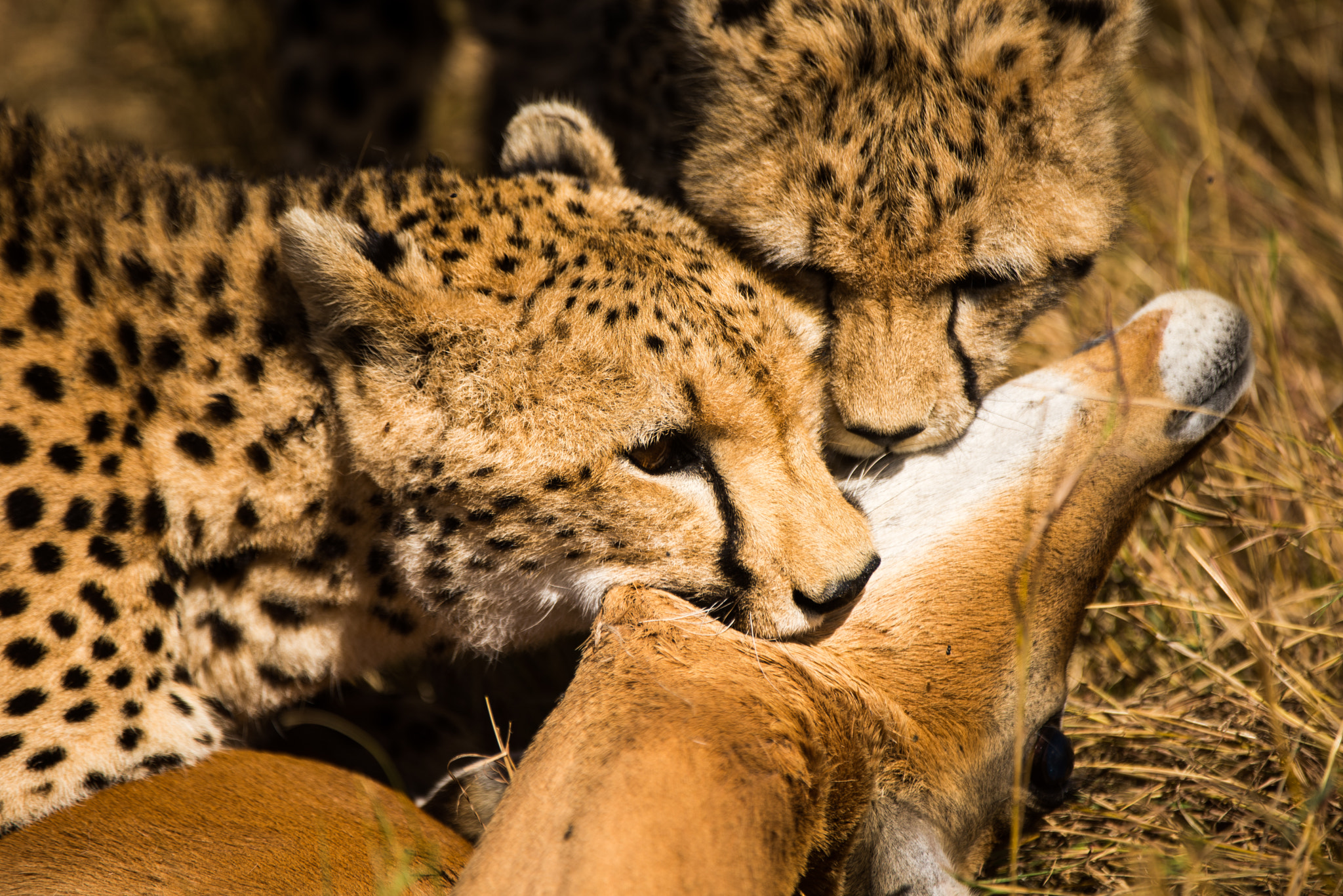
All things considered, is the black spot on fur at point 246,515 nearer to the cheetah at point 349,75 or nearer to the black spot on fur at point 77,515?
the black spot on fur at point 77,515

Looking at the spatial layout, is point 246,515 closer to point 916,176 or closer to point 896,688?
point 896,688

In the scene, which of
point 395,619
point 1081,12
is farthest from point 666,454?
point 1081,12

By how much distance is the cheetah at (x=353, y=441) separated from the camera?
6.31 ft

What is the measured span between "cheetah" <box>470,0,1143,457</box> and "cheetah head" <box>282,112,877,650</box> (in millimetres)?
286

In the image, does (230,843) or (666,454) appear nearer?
(230,843)

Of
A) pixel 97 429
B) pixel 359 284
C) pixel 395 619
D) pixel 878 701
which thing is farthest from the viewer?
pixel 395 619

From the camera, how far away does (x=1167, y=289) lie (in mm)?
3350

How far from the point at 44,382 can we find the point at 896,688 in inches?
61.6

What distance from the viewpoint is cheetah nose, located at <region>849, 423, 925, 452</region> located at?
7.16ft

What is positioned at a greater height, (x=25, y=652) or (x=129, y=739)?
(x=25, y=652)

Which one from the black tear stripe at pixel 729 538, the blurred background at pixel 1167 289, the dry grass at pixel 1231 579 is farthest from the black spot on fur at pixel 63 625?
the dry grass at pixel 1231 579

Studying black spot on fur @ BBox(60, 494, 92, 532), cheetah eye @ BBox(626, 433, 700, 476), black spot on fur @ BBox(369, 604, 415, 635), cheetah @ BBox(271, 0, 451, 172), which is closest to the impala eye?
cheetah eye @ BBox(626, 433, 700, 476)

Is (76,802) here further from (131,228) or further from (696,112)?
(696,112)

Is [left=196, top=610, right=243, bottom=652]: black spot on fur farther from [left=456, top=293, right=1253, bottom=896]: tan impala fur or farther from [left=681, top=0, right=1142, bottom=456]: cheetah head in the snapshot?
[left=681, top=0, right=1142, bottom=456]: cheetah head
